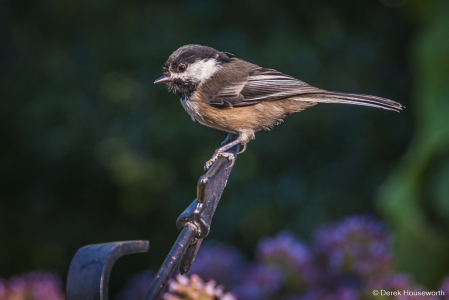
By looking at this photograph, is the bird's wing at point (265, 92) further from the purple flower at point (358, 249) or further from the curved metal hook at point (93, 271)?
the curved metal hook at point (93, 271)

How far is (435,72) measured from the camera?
275 centimetres

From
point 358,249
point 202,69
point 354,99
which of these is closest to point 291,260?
point 358,249

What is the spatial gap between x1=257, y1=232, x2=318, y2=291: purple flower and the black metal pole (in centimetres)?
90

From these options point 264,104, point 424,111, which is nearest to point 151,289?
point 264,104

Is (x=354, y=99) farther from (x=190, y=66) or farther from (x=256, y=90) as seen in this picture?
(x=190, y=66)

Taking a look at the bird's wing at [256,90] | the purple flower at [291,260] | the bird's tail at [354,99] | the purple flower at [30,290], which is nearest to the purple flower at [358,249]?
the purple flower at [291,260]

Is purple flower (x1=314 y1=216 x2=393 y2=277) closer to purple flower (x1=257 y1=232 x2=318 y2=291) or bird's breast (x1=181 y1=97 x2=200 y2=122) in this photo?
purple flower (x1=257 y1=232 x2=318 y2=291)

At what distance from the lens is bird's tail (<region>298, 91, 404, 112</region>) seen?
184 cm

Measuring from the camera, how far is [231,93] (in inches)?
88.0

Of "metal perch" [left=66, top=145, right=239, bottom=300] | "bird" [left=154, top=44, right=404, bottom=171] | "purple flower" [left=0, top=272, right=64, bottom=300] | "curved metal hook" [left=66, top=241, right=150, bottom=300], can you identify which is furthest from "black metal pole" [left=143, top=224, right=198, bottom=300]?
"bird" [left=154, top=44, right=404, bottom=171]

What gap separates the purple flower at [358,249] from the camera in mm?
1809

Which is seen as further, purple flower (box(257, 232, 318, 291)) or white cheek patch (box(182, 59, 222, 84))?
white cheek patch (box(182, 59, 222, 84))

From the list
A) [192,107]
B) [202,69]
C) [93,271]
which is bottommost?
[93,271]

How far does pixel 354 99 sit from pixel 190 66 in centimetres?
74
